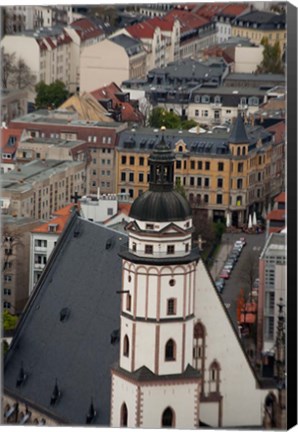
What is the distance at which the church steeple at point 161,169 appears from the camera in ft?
76.3

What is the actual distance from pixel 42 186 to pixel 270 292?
10898 mm

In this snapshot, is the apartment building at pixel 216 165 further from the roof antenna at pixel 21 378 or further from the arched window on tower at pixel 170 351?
the arched window on tower at pixel 170 351

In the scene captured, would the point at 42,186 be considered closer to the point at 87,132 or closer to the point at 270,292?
the point at 87,132

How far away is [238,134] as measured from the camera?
43125 millimetres

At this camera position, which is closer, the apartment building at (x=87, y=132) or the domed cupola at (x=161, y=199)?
the domed cupola at (x=161, y=199)

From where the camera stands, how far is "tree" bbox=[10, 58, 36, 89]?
155 feet

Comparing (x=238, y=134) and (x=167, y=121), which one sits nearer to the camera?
(x=238, y=134)

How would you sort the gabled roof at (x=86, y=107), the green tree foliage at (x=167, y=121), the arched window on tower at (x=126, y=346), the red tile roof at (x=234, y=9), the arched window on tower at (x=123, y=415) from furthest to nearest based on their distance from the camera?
the red tile roof at (x=234, y=9) → the gabled roof at (x=86, y=107) → the green tree foliage at (x=167, y=121) → the arched window on tower at (x=123, y=415) → the arched window on tower at (x=126, y=346)

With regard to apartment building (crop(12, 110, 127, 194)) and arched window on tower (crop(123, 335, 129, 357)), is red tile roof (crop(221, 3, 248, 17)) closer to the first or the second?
apartment building (crop(12, 110, 127, 194))

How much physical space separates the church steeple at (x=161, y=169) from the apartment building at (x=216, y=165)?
1613 cm

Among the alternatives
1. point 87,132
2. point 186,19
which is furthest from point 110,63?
point 87,132

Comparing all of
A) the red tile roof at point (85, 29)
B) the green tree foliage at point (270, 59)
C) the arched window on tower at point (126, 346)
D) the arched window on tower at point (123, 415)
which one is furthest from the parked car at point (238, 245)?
the red tile roof at point (85, 29)

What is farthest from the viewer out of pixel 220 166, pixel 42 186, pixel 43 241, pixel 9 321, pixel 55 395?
pixel 220 166

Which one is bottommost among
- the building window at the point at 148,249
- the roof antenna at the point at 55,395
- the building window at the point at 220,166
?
the roof antenna at the point at 55,395
